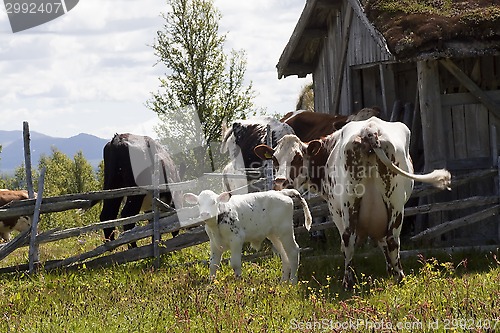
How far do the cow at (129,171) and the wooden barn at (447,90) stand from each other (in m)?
4.41

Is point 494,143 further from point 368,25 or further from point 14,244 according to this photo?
point 14,244

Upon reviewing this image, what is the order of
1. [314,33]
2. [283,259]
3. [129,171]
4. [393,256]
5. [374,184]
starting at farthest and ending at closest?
[314,33], [129,171], [283,259], [393,256], [374,184]

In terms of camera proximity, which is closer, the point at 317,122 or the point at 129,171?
the point at 317,122

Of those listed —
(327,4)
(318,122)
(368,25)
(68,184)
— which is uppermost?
(327,4)

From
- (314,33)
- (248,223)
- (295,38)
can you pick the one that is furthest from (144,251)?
(314,33)

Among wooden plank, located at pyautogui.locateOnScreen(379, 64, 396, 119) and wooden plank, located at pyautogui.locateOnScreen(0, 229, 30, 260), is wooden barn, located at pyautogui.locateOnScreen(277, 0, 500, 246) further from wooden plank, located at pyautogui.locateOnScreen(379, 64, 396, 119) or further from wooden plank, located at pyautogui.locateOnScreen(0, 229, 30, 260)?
wooden plank, located at pyautogui.locateOnScreen(0, 229, 30, 260)

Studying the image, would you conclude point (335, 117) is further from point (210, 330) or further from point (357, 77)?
point (210, 330)

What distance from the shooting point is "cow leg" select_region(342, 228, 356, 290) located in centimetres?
868

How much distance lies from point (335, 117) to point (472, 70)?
2544mm

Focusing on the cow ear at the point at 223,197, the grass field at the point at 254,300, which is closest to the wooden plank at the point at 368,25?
the grass field at the point at 254,300

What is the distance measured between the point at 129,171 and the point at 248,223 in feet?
17.5

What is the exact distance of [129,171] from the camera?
47.4 feet

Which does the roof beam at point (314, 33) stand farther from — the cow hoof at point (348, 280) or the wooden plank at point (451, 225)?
the cow hoof at point (348, 280)

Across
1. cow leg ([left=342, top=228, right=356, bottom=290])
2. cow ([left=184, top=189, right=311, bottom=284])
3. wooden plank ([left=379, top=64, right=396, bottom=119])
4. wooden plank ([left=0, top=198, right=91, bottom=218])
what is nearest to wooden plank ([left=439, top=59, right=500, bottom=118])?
wooden plank ([left=379, top=64, right=396, bottom=119])
